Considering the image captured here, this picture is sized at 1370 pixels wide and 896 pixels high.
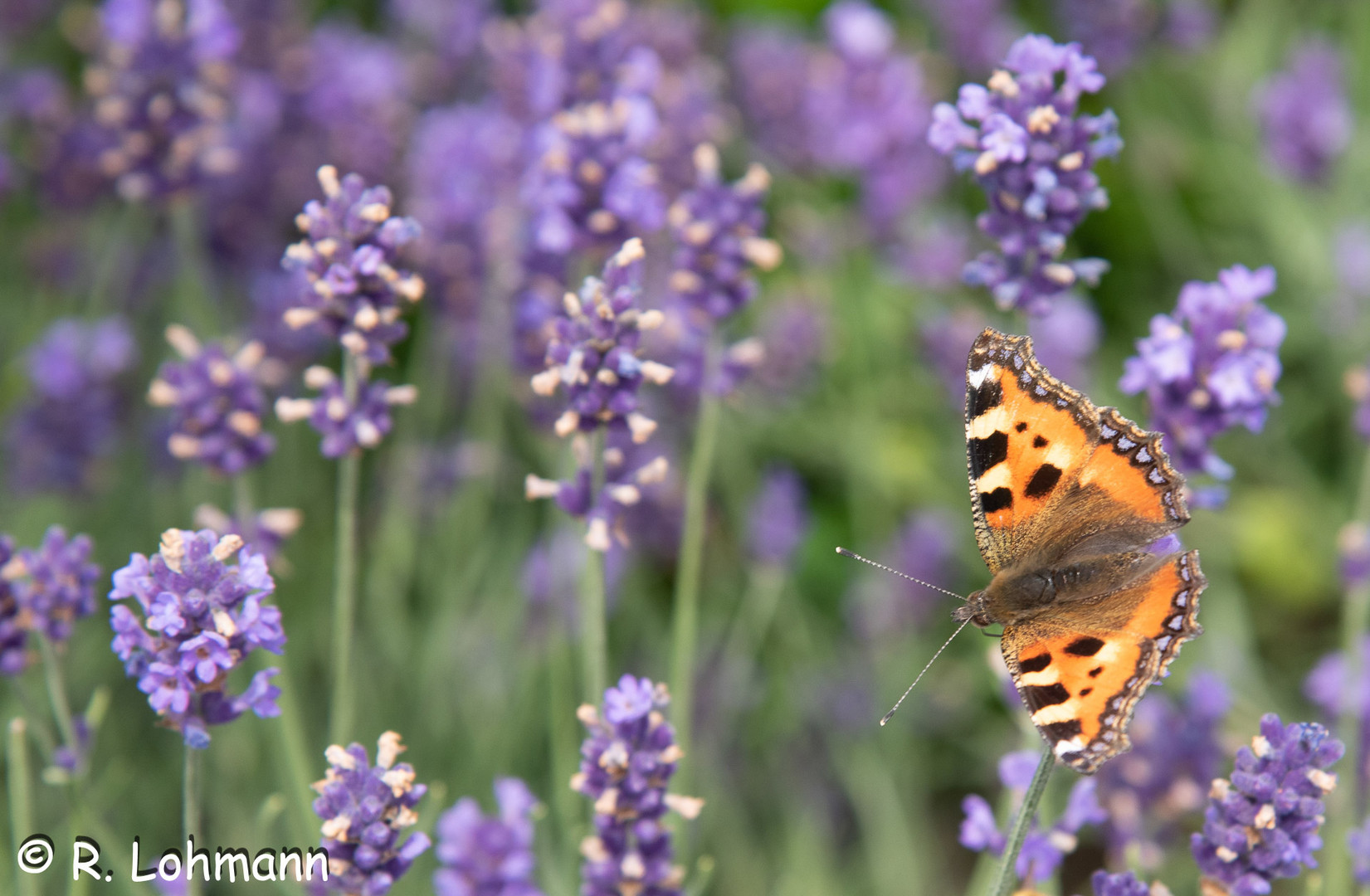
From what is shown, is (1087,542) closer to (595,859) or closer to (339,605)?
(595,859)

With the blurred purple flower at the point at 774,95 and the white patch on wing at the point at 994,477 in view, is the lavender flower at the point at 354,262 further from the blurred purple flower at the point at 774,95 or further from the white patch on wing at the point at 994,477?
the blurred purple flower at the point at 774,95

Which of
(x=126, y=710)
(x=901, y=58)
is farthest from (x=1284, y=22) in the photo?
(x=126, y=710)

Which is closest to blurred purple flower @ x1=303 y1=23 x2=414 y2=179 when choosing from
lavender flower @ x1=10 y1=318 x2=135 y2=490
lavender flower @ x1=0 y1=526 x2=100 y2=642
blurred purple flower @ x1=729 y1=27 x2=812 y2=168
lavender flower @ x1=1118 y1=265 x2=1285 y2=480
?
lavender flower @ x1=10 y1=318 x2=135 y2=490

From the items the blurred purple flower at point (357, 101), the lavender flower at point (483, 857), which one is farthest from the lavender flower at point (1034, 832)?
the blurred purple flower at point (357, 101)

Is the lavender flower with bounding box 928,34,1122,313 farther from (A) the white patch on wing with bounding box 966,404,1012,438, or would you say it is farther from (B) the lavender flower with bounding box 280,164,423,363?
(B) the lavender flower with bounding box 280,164,423,363

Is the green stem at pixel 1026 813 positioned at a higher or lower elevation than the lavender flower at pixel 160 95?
lower
